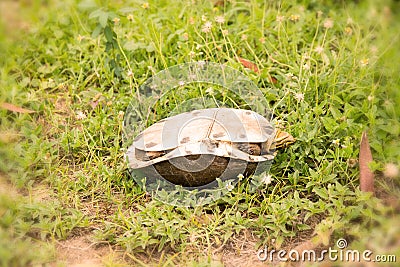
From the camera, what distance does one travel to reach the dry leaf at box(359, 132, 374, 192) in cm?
261

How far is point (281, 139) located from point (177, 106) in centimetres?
65

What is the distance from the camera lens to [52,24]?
3.76 meters

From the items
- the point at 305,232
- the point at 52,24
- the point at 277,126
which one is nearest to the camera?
the point at 305,232

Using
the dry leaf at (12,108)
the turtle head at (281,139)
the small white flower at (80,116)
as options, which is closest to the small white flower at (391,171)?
the turtle head at (281,139)

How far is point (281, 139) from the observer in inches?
107

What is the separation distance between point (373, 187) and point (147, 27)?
68.6 inches

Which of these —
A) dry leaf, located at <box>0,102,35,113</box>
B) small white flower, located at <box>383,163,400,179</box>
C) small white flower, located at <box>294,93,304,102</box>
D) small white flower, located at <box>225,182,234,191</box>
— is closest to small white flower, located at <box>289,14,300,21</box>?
small white flower, located at <box>294,93,304,102</box>

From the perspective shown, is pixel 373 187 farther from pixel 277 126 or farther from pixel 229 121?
pixel 229 121

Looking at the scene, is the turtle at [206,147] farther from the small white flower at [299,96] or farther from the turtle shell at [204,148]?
the small white flower at [299,96]

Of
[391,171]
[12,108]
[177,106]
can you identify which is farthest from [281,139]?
[12,108]

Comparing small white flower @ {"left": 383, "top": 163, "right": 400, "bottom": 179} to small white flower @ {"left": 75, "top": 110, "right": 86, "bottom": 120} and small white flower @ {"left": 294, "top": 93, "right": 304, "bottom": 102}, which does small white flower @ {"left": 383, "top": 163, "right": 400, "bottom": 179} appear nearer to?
small white flower @ {"left": 294, "top": 93, "right": 304, "bottom": 102}

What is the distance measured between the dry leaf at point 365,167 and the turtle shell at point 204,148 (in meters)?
0.44

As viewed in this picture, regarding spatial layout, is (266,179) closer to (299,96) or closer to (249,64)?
(299,96)

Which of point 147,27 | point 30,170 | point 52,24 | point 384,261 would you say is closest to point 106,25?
point 147,27
